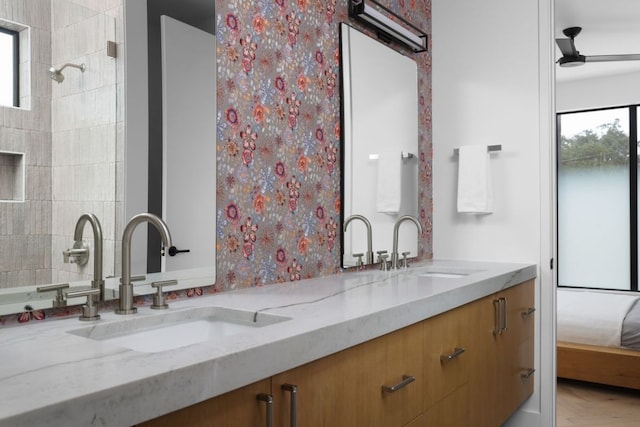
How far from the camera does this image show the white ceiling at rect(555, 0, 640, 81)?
11.9ft

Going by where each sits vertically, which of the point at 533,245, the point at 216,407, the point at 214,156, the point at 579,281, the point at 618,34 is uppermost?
the point at 618,34

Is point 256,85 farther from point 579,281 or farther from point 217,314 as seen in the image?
point 579,281

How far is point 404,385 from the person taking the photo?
5.04 ft

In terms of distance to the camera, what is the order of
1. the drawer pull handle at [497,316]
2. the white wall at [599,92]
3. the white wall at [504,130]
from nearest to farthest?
the drawer pull handle at [497,316] < the white wall at [504,130] < the white wall at [599,92]

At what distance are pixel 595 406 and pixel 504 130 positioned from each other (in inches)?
67.1

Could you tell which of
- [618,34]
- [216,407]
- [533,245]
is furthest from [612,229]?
[216,407]

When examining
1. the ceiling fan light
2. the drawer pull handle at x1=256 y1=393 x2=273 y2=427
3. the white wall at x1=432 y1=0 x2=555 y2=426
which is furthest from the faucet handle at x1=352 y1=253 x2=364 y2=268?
the ceiling fan light

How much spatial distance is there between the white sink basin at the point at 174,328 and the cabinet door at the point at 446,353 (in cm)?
56

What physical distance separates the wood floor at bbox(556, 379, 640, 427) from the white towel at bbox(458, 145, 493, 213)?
4.11 feet

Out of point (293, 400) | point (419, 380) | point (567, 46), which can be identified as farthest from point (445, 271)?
point (567, 46)

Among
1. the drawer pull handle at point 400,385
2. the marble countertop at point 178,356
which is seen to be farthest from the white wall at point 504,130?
the drawer pull handle at point 400,385

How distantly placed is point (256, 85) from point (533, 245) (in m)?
1.71

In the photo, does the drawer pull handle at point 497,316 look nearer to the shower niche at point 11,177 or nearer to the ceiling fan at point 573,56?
the shower niche at point 11,177

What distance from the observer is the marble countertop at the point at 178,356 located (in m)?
0.78
